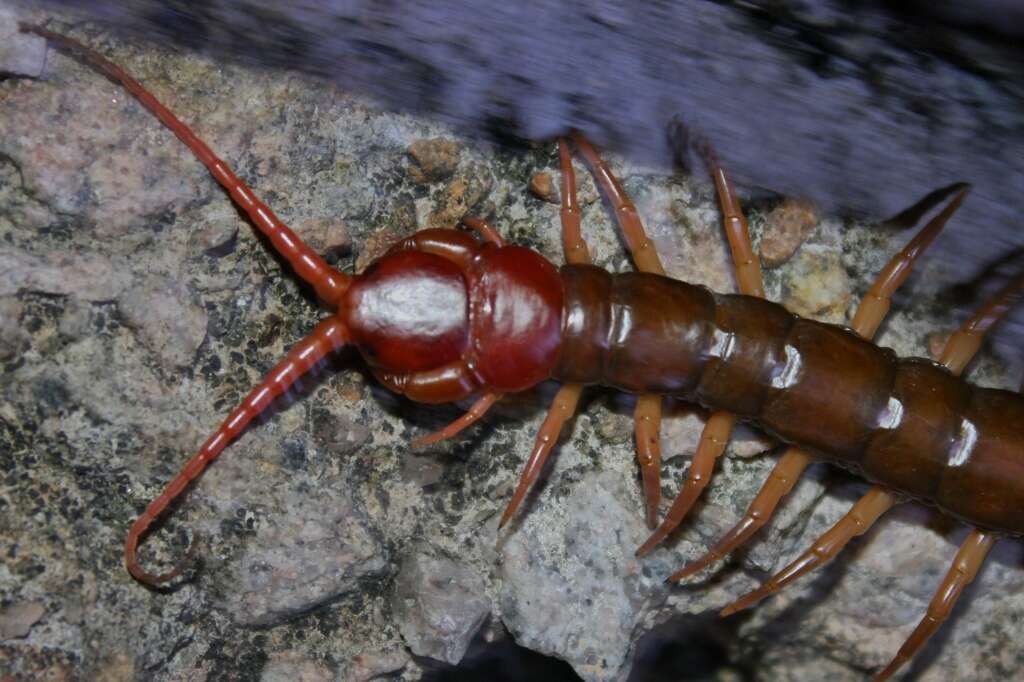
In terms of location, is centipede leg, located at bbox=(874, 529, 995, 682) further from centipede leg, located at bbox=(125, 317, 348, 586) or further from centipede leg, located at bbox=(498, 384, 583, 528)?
centipede leg, located at bbox=(125, 317, 348, 586)

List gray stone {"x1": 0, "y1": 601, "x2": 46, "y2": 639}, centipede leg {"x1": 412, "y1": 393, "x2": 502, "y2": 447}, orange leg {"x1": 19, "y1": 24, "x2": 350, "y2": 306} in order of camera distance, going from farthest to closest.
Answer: centipede leg {"x1": 412, "y1": 393, "x2": 502, "y2": 447} → orange leg {"x1": 19, "y1": 24, "x2": 350, "y2": 306} → gray stone {"x1": 0, "y1": 601, "x2": 46, "y2": 639}

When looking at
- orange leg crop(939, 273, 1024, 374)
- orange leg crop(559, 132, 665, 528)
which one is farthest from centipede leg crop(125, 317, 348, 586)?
orange leg crop(939, 273, 1024, 374)

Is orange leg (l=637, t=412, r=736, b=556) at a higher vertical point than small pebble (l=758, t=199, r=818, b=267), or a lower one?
lower

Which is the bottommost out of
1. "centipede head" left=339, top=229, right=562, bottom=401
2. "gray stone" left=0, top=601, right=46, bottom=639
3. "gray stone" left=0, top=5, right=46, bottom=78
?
"gray stone" left=0, top=601, right=46, bottom=639

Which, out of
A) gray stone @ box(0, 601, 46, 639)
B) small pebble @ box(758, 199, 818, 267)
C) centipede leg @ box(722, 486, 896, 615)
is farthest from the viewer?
small pebble @ box(758, 199, 818, 267)

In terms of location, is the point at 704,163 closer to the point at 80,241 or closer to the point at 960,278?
the point at 960,278

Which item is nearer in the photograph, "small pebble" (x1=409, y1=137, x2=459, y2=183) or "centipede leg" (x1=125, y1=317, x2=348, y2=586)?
"centipede leg" (x1=125, y1=317, x2=348, y2=586)

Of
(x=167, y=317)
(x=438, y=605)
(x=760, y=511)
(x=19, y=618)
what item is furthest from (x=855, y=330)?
(x=19, y=618)
